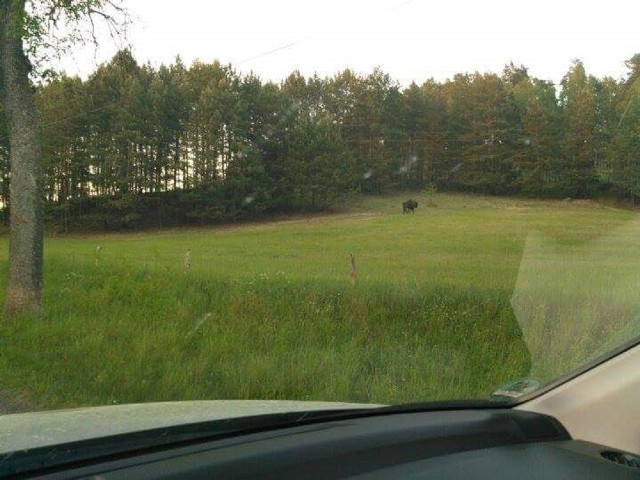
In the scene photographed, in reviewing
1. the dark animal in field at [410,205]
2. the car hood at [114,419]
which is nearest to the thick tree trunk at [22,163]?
the dark animal in field at [410,205]

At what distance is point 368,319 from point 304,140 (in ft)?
21.0

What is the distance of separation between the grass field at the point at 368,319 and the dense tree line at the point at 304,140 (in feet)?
2.25

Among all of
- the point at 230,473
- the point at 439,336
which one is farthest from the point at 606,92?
the point at 230,473

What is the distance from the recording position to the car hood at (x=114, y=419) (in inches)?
81.2

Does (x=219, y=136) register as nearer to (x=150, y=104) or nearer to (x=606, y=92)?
(x=150, y=104)

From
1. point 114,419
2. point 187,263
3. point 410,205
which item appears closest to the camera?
point 114,419

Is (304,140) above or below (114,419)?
above

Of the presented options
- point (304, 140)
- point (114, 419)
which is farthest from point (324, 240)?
point (114, 419)

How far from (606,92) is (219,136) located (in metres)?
11.5

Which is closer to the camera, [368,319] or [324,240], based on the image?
[368,319]

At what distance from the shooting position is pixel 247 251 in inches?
701

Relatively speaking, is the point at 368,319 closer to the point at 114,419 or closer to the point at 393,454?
the point at 114,419

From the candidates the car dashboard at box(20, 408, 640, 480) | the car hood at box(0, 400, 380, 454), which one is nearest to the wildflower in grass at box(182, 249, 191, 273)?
the car hood at box(0, 400, 380, 454)

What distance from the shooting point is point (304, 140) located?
15.1 metres
